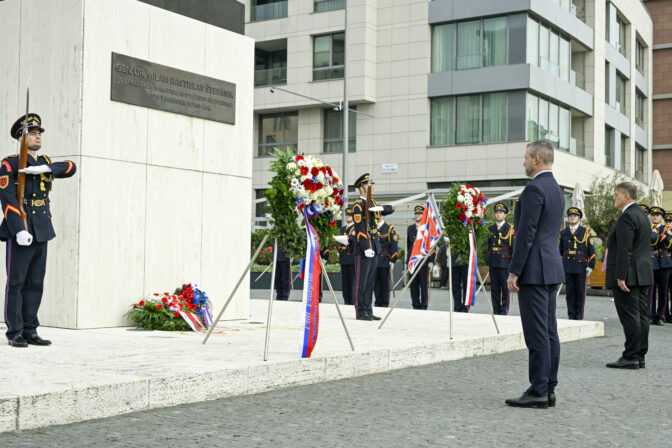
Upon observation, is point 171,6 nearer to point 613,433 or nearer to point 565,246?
point 613,433

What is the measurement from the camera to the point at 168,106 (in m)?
11.3

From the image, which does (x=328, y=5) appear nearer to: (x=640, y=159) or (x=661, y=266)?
(x=640, y=159)

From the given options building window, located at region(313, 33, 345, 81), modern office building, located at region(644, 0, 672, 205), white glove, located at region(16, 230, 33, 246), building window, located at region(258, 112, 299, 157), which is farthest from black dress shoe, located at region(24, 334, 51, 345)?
modern office building, located at region(644, 0, 672, 205)

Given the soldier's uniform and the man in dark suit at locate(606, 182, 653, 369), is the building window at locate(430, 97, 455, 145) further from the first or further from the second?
the man in dark suit at locate(606, 182, 653, 369)

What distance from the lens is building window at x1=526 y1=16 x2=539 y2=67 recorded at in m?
35.7

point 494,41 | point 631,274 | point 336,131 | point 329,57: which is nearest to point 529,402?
point 631,274

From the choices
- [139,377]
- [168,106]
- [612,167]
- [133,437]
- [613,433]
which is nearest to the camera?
[133,437]

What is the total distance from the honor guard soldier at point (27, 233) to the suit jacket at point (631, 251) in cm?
604

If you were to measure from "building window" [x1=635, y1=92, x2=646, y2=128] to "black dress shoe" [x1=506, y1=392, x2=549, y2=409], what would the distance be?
1886 inches

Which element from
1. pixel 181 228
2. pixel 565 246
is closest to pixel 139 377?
pixel 181 228

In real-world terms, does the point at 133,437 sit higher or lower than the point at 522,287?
lower

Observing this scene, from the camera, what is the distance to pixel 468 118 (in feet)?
121

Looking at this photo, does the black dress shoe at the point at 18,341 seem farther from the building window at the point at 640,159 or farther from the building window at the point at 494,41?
the building window at the point at 640,159

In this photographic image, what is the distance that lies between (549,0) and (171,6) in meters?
28.3
